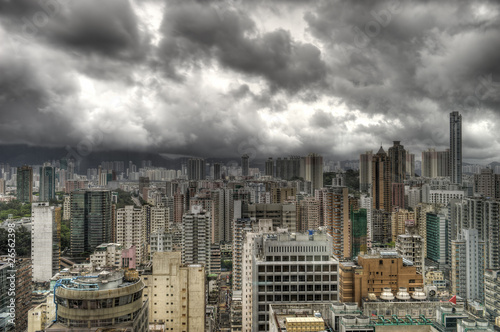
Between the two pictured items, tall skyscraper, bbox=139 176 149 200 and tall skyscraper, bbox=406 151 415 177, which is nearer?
tall skyscraper, bbox=139 176 149 200

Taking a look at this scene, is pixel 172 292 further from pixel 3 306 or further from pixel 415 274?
pixel 415 274

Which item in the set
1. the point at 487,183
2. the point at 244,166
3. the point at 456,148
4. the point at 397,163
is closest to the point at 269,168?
the point at 244,166

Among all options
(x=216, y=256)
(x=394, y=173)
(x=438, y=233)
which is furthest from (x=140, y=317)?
(x=394, y=173)

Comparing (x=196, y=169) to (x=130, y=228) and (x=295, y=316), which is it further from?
(x=295, y=316)

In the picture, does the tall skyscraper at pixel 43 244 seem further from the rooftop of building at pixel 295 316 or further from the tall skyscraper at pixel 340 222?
the tall skyscraper at pixel 340 222

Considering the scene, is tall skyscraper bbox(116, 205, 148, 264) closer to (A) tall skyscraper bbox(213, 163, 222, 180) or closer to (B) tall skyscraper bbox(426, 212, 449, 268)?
(A) tall skyscraper bbox(213, 163, 222, 180)

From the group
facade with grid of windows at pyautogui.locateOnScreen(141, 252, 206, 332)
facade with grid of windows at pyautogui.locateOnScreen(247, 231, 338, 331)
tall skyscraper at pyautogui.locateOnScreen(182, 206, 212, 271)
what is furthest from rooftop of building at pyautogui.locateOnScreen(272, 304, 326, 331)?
tall skyscraper at pyautogui.locateOnScreen(182, 206, 212, 271)
